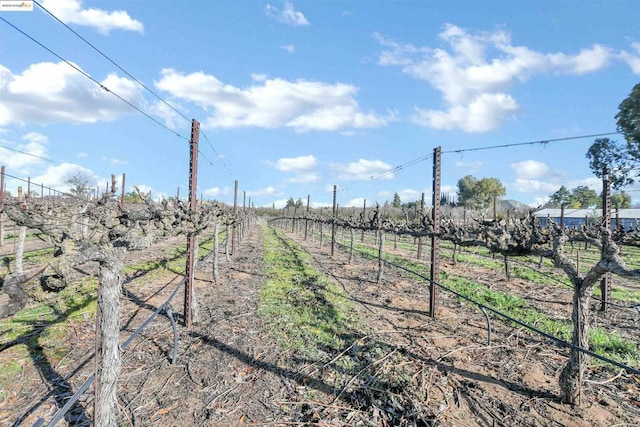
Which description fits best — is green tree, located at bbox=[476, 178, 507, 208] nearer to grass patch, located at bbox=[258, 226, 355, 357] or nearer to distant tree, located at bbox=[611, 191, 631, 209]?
distant tree, located at bbox=[611, 191, 631, 209]

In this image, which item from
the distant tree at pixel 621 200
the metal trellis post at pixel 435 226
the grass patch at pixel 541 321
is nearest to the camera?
the grass patch at pixel 541 321

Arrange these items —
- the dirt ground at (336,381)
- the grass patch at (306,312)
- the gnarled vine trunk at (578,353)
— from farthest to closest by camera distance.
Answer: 1. the grass patch at (306,312)
2. the gnarled vine trunk at (578,353)
3. the dirt ground at (336,381)

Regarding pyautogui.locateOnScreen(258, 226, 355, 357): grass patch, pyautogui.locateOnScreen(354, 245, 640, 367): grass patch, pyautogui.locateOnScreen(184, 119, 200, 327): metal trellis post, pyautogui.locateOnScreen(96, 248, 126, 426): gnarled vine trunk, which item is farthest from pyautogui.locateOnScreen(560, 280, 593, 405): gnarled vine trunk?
pyautogui.locateOnScreen(184, 119, 200, 327): metal trellis post

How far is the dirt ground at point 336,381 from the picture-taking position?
4840mm

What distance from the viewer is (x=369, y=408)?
5.04m

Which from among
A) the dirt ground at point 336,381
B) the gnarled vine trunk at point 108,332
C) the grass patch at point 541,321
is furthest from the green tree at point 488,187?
the gnarled vine trunk at point 108,332

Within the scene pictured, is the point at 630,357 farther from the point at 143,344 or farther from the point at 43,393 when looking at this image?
the point at 43,393

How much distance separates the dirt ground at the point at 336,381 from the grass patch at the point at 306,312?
1.47 ft

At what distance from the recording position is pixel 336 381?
5.80 meters

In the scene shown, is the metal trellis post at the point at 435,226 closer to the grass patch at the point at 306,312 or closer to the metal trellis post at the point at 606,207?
the grass patch at the point at 306,312

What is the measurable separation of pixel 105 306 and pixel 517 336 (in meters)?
8.41

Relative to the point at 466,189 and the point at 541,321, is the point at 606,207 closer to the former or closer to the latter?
the point at 541,321

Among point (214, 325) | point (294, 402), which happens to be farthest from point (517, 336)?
point (214, 325)

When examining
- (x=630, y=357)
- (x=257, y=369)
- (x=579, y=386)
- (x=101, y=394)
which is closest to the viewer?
(x=101, y=394)
